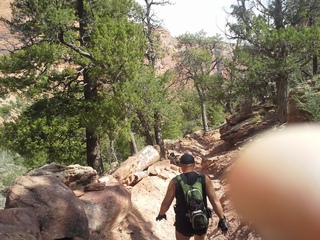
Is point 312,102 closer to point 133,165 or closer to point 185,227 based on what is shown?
point 133,165

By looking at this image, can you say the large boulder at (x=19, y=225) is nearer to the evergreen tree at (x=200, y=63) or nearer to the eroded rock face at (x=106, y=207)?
the eroded rock face at (x=106, y=207)

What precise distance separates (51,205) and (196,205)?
2.38 m

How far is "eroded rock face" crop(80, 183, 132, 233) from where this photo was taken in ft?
18.6

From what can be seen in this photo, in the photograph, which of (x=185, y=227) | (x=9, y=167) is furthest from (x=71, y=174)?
(x=9, y=167)

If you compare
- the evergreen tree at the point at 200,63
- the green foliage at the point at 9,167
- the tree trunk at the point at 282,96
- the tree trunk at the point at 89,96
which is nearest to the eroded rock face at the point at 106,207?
the tree trunk at the point at 89,96

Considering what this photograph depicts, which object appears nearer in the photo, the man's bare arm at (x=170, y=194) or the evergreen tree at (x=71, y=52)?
the man's bare arm at (x=170, y=194)

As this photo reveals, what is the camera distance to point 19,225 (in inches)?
149

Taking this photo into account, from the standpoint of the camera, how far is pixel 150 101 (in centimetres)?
1173

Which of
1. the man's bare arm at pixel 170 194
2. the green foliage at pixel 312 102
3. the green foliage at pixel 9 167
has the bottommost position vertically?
the green foliage at pixel 9 167

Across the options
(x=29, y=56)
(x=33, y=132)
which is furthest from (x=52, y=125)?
(x=29, y=56)

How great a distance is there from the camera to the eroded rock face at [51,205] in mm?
4414

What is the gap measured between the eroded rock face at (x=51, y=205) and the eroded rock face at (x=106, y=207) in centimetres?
81

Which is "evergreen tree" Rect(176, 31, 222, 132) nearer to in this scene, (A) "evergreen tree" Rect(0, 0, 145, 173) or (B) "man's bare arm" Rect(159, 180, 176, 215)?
(A) "evergreen tree" Rect(0, 0, 145, 173)

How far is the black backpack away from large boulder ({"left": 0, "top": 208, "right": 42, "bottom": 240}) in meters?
2.10
